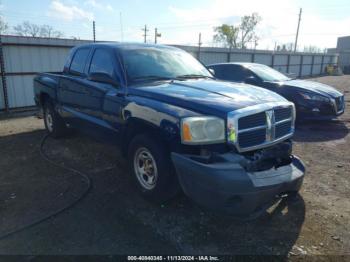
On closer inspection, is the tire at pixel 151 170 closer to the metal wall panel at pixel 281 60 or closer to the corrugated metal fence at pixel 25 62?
the corrugated metal fence at pixel 25 62

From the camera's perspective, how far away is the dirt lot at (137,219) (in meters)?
2.94

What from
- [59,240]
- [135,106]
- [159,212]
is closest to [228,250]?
[159,212]

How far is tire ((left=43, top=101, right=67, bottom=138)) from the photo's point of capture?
6.34 m

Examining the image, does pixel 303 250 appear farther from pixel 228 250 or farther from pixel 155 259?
pixel 155 259

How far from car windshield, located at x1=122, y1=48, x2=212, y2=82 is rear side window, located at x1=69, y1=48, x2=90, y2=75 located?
1.25 m

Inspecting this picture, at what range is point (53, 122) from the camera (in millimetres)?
6430

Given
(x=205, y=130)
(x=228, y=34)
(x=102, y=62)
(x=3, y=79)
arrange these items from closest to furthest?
(x=205, y=130) → (x=102, y=62) → (x=3, y=79) → (x=228, y=34)

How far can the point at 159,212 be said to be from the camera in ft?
11.7

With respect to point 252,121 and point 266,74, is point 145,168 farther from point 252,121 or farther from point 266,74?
point 266,74

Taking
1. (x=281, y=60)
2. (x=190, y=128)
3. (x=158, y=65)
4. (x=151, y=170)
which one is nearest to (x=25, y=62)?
(x=158, y=65)

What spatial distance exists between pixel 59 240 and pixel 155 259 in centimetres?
102

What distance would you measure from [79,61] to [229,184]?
3.86 meters

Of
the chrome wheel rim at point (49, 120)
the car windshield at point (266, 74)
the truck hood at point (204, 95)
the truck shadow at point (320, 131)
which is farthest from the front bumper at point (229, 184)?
the car windshield at point (266, 74)

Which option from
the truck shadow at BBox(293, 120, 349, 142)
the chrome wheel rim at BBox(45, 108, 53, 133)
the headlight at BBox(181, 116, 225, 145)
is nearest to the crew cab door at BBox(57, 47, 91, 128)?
the chrome wheel rim at BBox(45, 108, 53, 133)
